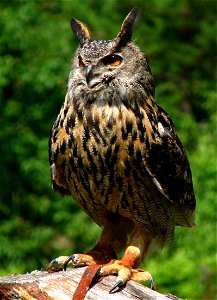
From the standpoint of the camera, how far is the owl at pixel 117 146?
459 cm

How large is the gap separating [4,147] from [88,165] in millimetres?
3539

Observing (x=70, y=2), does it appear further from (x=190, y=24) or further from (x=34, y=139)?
(x=190, y=24)

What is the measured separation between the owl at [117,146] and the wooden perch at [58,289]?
0.24 meters

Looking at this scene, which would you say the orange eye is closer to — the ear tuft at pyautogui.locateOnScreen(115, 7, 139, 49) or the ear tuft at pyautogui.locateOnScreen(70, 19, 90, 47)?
the ear tuft at pyautogui.locateOnScreen(115, 7, 139, 49)

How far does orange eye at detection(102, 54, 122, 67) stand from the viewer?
4.63m

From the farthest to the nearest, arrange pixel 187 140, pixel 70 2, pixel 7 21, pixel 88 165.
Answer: pixel 70 2 → pixel 187 140 → pixel 7 21 → pixel 88 165

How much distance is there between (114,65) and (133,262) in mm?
1058

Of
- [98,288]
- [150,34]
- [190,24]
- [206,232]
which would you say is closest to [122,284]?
[98,288]

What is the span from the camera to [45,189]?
8.07 meters

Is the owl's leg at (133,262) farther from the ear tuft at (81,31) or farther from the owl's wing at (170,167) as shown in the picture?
the ear tuft at (81,31)

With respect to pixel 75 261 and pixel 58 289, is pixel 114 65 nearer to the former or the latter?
pixel 75 261

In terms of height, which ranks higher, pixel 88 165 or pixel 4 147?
pixel 88 165

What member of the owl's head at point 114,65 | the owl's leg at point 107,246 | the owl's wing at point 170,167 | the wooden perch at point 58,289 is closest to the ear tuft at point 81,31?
the owl's head at point 114,65

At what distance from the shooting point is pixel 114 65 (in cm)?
468
